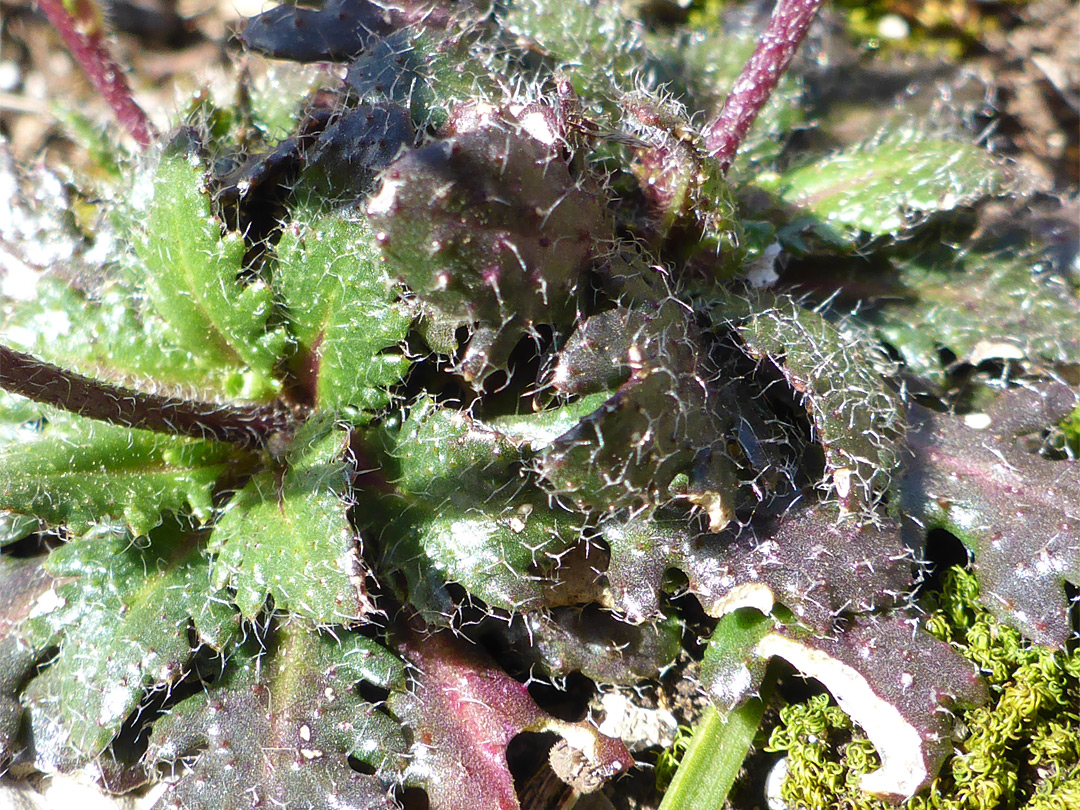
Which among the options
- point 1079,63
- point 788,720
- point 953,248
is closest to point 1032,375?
point 953,248

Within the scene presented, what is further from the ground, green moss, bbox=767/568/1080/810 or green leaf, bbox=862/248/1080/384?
green leaf, bbox=862/248/1080/384

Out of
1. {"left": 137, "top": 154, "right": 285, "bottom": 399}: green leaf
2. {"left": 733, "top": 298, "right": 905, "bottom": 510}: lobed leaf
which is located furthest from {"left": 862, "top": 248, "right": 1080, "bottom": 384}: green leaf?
{"left": 137, "top": 154, "right": 285, "bottom": 399}: green leaf

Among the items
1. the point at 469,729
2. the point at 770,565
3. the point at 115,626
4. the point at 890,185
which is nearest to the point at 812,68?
the point at 890,185

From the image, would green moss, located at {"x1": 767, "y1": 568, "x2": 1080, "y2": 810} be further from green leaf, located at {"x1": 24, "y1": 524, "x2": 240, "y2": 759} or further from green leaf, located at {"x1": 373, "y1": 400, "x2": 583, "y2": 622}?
green leaf, located at {"x1": 24, "y1": 524, "x2": 240, "y2": 759}

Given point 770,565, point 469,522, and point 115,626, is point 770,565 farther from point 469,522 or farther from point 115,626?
point 115,626

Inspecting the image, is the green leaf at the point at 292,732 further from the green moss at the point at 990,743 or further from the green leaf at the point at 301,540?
the green moss at the point at 990,743

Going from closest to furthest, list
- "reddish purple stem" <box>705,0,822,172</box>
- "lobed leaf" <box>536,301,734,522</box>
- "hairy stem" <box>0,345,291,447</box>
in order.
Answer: "lobed leaf" <box>536,301,734,522</box>
"hairy stem" <box>0,345,291,447</box>
"reddish purple stem" <box>705,0,822,172</box>

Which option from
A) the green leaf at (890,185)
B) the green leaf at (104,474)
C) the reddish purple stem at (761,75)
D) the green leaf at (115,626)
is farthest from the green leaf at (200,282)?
the green leaf at (890,185)
